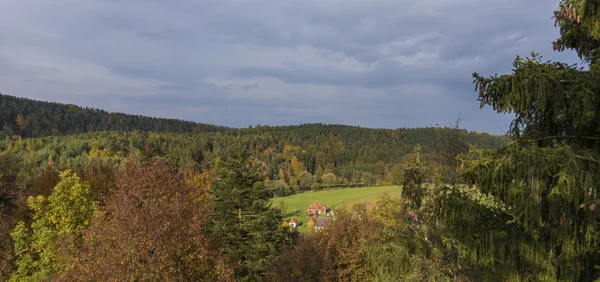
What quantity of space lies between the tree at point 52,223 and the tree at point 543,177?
18.7 m

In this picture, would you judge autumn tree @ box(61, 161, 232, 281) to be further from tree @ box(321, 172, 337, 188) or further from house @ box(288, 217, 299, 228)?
tree @ box(321, 172, 337, 188)

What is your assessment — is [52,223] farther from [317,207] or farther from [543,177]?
[317,207]

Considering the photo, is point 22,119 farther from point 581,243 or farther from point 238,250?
point 581,243

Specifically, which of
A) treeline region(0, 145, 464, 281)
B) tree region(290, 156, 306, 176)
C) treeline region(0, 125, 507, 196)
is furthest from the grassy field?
treeline region(0, 145, 464, 281)

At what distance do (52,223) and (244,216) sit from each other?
10.6 meters

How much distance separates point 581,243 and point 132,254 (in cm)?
957

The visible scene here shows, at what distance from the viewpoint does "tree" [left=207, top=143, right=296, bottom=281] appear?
2088 cm

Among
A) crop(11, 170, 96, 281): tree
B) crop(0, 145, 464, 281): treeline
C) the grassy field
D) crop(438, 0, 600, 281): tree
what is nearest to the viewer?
crop(438, 0, 600, 281): tree

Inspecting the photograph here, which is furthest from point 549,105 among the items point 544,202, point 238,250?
point 238,250

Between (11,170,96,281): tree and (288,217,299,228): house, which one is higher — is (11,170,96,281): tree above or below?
above

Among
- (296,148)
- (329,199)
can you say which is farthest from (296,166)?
(329,199)

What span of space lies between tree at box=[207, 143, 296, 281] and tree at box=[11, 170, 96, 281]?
696cm

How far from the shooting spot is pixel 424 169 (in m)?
12.6

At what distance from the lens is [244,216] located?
72.4 ft
